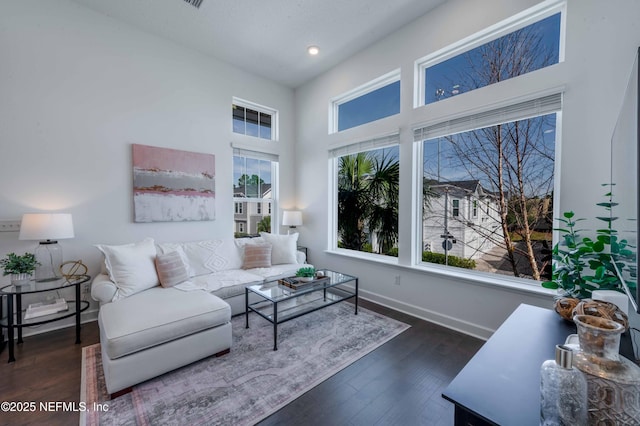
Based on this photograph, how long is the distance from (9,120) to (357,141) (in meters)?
3.70

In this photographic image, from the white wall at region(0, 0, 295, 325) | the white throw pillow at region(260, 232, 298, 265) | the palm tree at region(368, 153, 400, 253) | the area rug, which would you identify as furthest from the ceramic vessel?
the palm tree at region(368, 153, 400, 253)

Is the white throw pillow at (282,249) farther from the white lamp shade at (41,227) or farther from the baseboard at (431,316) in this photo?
the white lamp shade at (41,227)

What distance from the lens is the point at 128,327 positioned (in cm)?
184

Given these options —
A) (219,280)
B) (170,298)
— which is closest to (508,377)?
(170,298)

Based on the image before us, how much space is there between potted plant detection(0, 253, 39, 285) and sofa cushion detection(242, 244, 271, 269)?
1.98m

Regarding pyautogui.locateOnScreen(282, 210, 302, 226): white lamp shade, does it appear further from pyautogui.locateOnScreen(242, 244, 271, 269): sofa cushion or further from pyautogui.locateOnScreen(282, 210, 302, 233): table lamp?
pyautogui.locateOnScreen(242, 244, 271, 269): sofa cushion

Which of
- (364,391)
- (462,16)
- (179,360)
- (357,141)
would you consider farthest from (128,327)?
(462,16)

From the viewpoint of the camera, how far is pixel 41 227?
2.38 metres

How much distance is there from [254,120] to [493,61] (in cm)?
329

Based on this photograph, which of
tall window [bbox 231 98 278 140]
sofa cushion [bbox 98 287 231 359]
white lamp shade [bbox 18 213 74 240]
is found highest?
tall window [bbox 231 98 278 140]

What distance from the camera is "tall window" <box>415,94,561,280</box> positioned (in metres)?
2.44

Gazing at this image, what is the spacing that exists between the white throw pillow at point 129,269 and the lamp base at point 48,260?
1.34ft

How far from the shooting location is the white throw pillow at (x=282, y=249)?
149 inches

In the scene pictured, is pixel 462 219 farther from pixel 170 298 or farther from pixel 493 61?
pixel 170 298
